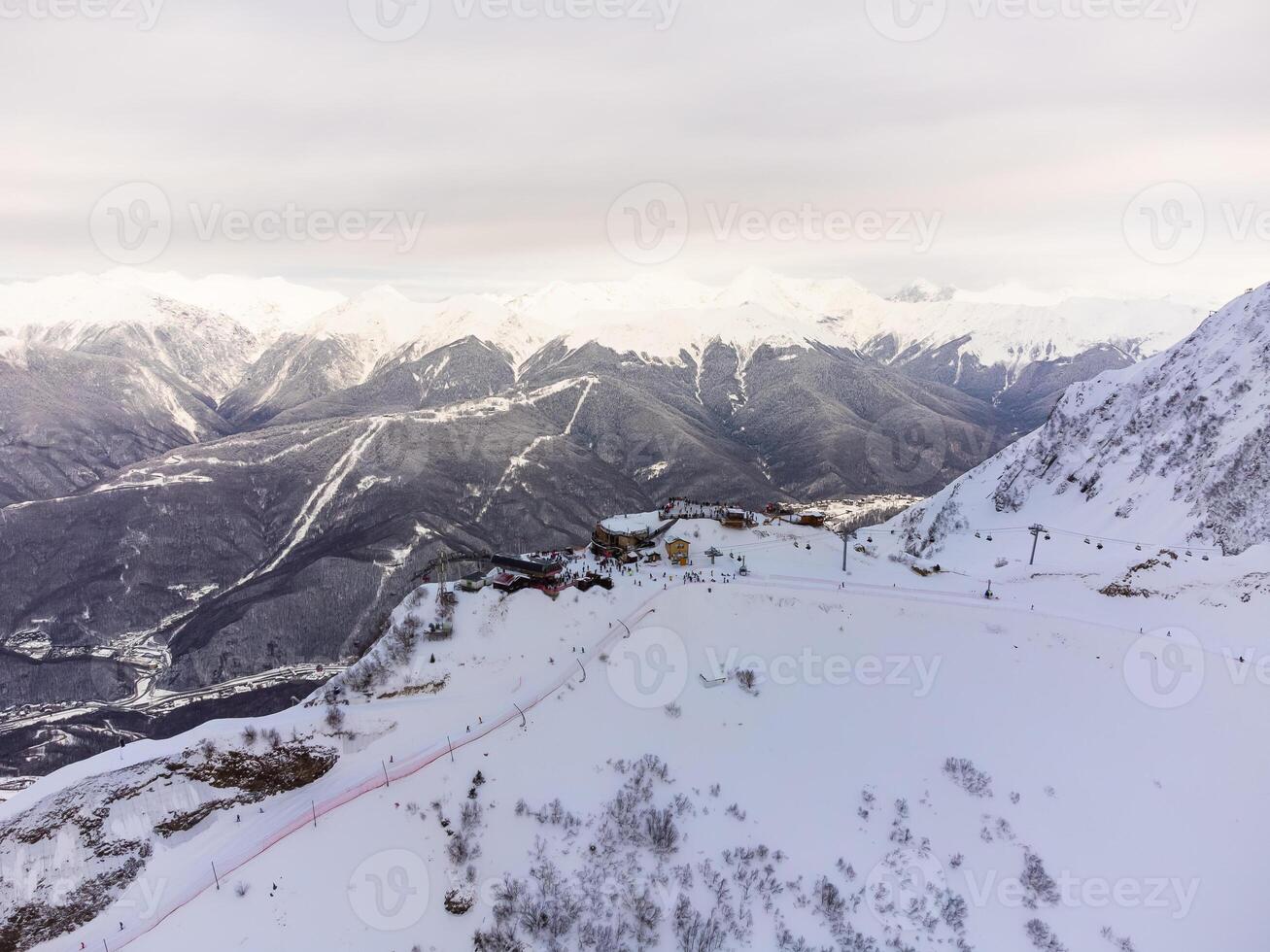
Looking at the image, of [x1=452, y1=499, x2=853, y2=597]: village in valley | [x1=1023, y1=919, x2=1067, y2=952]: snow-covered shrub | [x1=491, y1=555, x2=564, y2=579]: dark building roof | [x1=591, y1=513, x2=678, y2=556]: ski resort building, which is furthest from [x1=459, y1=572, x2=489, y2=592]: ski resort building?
[x1=1023, y1=919, x2=1067, y2=952]: snow-covered shrub

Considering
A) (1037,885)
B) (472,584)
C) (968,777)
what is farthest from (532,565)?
(1037,885)

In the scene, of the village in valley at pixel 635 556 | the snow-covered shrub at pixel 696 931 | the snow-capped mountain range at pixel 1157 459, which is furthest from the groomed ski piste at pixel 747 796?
the snow-capped mountain range at pixel 1157 459

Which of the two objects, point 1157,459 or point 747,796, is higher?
point 1157,459

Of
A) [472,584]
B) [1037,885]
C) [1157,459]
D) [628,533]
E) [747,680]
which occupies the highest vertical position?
[1157,459]

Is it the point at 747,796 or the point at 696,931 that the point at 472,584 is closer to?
the point at 747,796

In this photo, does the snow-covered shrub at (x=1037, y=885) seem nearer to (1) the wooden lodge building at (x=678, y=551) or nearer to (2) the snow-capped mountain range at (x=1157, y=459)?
(1) the wooden lodge building at (x=678, y=551)

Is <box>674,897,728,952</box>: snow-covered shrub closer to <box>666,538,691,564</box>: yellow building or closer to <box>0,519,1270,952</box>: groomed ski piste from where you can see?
<box>0,519,1270,952</box>: groomed ski piste

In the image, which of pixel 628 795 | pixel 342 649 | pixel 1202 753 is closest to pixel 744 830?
pixel 628 795

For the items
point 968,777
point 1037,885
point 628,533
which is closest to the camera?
point 1037,885

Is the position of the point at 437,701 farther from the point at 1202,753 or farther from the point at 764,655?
the point at 1202,753
